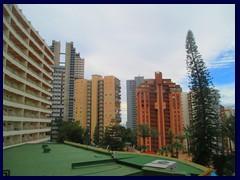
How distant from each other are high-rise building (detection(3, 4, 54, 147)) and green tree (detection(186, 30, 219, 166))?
11293mm

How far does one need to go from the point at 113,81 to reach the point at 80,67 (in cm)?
2207

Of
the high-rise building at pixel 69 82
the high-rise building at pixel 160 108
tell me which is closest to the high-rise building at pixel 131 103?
the high-rise building at pixel 69 82

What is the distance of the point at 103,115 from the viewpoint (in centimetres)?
3120

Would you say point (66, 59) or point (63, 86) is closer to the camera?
point (63, 86)

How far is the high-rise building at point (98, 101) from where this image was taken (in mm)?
30531

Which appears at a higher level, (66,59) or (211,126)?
(66,59)

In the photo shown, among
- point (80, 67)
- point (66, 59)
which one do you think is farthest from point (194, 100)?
point (80, 67)

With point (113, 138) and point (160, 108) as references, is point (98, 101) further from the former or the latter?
point (113, 138)

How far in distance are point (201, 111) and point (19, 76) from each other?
12233 mm

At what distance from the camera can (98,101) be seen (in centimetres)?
3259

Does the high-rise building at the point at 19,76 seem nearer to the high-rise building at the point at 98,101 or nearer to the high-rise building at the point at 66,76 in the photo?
the high-rise building at the point at 98,101

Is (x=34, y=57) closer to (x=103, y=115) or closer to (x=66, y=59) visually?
(x=103, y=115)

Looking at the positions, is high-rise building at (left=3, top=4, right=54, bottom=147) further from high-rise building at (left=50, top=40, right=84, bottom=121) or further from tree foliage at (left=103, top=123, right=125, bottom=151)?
high-rise building at (left=50, top=40, right=84, bottom=121)

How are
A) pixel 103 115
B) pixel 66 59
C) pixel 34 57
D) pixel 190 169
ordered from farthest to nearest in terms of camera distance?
pixel 66 59 → pixel 103 115 → pixel 34 57 → pixel 190 169
